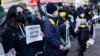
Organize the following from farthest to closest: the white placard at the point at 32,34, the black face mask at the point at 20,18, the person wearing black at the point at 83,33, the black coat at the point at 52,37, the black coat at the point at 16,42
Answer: the person wearing black at the point at 83,33 < the black coat at the point at 52,37 < the white placard at the point at 32,34 < the black face mask at the point at 20,18 < the black coat at the point at 16,42

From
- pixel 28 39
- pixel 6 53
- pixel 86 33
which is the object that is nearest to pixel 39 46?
pixel 28 39

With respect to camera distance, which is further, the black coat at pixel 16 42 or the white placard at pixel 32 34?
the white placard at pixel 32 34

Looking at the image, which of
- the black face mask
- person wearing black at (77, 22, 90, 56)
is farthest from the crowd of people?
person wearing black at (77, 22, 90, 56)

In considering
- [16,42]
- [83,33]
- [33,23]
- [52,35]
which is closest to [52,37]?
[52,35]

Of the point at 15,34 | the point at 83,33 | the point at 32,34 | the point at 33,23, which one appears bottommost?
the point at 83,33

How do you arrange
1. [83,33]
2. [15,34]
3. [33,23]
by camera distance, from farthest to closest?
1. [83,33]
2. [33,23]
3. [15,34]

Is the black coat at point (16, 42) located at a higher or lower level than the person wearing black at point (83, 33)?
higher

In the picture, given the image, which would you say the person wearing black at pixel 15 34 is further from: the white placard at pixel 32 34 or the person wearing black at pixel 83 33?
the person wearing black at pixel 83 33

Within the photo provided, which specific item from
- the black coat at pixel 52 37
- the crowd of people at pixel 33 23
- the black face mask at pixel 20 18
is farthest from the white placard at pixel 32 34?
the black coat at pixel 52 37

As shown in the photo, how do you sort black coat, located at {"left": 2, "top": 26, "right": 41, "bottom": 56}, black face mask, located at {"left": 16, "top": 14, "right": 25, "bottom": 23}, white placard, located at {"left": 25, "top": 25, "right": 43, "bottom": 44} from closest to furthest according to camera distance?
black coat, located at {"left": 2, "top": 26, "right": 41, "bottom": 56} → black face mask, located at {"left": 16, "top": 14, "right": 25, "bottom": 23} → white placard, located at {"left": 25, "top": 25, "right": 43, "bottom": 44}

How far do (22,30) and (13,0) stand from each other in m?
4.89

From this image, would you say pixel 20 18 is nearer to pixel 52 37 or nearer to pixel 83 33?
pixel 52 37

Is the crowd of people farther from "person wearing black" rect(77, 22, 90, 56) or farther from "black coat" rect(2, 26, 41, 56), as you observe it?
"person wearing black" rect(77, 22, 90, 56)

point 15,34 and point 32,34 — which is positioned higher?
point 15,34
